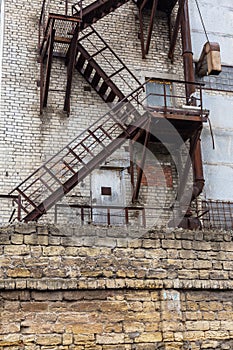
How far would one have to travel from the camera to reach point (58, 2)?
14.2 meters

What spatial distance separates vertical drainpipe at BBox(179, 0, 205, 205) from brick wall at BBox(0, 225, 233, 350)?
11.5 ft

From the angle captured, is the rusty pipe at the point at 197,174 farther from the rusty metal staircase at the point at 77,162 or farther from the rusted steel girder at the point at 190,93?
the rusty metal staircase at the point at 77,162

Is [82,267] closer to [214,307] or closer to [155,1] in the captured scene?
[214,307]

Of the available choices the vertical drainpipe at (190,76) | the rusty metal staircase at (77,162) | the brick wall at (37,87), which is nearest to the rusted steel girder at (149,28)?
the brick wall at (37,87)

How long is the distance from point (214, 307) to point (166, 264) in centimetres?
115

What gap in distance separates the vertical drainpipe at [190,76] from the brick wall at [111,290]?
11.5 feet

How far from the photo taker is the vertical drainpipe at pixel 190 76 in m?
13.1

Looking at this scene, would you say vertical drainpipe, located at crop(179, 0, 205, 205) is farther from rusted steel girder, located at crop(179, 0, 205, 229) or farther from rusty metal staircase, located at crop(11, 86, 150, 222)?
rusty metal staircase, located at crop(11, 86, 150, 222)

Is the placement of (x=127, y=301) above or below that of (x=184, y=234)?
below

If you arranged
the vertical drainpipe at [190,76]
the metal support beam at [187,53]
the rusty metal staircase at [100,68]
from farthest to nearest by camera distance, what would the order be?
1. the metal support beam at [187,53]
2. the vertical drainpipe at [190,76]
3. the rusty metal staircase at [100,68]

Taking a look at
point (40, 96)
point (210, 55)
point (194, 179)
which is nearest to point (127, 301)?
point (194, 179)

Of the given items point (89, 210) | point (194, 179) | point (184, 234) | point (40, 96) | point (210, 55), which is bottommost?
point (184, 234)

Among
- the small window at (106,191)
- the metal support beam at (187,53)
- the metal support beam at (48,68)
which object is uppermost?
the metal support beam at (187,53)

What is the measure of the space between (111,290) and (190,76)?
7101mm
